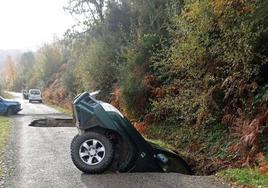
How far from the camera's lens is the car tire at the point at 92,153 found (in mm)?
8508

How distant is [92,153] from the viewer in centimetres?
866

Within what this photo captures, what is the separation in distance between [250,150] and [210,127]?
2848mm

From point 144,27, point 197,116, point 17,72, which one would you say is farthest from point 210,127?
point 17,72

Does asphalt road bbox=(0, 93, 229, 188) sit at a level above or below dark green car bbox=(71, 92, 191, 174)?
below

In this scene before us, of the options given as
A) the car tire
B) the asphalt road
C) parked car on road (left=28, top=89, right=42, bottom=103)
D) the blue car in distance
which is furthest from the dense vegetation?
parked car on road (left=28, top=89, right=42, bottom=103)

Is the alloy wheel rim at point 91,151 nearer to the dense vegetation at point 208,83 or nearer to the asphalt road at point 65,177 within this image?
the asphalt road at point 65,177

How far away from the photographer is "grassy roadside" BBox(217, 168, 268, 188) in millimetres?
7207

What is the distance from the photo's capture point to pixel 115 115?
8.70m

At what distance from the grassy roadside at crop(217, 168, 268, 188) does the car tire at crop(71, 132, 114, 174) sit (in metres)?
2.21

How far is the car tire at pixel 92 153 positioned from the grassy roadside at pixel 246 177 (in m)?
2.21

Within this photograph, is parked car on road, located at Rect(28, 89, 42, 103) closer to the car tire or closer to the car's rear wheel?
the car's rear wheel

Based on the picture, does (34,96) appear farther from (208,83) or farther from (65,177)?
(65,177)

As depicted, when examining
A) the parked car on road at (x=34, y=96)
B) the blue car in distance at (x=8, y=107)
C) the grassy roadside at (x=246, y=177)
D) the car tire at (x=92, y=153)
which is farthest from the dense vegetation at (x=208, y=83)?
the parked car on road at (x=34, y=96)

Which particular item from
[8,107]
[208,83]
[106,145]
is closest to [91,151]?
[106,145]
